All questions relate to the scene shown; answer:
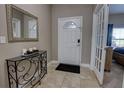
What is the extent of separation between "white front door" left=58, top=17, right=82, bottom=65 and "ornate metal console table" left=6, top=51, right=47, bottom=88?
119cm

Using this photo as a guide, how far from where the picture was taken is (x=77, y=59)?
3400 millimetres

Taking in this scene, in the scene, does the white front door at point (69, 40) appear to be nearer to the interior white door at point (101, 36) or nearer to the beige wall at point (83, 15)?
the beige wall at point (83, 15)

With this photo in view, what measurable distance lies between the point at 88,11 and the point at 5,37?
272 cm

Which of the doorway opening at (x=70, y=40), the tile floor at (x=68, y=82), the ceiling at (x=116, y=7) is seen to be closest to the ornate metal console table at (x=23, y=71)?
the tile floor at (x=68, y=82)

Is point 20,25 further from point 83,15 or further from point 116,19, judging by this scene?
point 116,19

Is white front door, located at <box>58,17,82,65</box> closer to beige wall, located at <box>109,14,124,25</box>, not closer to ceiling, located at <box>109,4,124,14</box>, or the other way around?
ceiling, located at <box>109,4,124,14</box>

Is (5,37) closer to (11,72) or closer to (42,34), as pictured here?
(11,72)

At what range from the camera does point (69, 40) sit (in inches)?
134

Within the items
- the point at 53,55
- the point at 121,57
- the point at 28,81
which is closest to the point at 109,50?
the point at 121,57

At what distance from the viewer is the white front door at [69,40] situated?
3.25m

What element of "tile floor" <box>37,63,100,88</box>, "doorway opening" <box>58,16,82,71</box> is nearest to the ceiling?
"doorway opening" <box>58,16,82,71</box>

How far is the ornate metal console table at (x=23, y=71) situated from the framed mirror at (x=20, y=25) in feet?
1.36

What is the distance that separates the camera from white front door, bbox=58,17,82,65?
3251mm

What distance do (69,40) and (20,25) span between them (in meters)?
2.00
